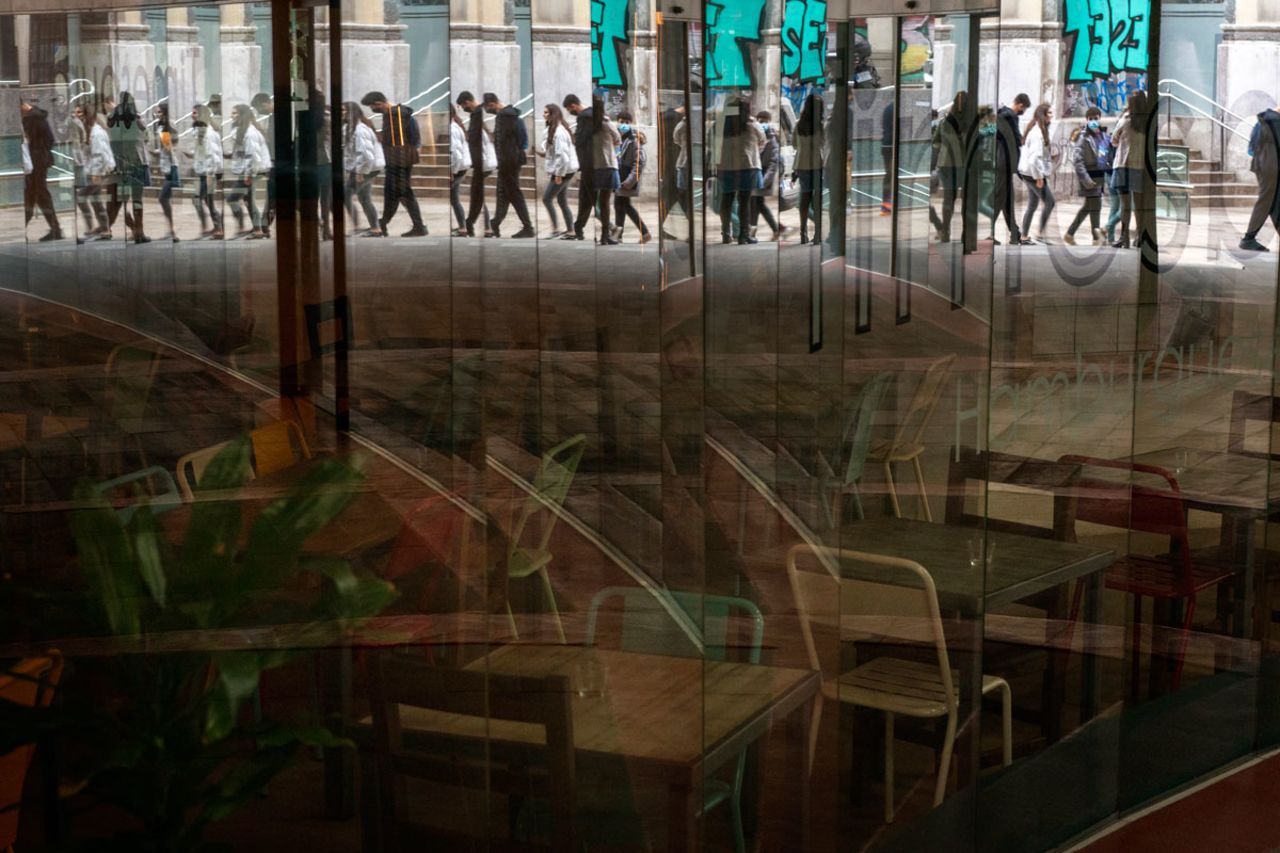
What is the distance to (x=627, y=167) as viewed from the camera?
2.44 m

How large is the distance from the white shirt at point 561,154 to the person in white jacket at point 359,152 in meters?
0.25

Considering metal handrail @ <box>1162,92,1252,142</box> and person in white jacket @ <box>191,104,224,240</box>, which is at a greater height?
metal handrail @ <box>1162,92,1252,142</box>

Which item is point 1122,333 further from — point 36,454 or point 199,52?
point 36,454

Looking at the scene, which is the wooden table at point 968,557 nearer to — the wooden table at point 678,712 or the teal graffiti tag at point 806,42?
the wooden table at point 678,712

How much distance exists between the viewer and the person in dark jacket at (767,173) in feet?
10.8

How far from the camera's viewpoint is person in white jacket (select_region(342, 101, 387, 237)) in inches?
89.6

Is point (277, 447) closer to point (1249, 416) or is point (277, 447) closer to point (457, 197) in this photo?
point (457, 197)

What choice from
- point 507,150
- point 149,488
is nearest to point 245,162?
point 507,150

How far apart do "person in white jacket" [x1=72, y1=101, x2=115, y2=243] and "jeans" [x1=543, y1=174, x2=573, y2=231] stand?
2.07 ft

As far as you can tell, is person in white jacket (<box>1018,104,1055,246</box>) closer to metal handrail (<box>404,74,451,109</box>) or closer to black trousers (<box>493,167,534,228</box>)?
black trousers (<box>493,167,534,228</box>)

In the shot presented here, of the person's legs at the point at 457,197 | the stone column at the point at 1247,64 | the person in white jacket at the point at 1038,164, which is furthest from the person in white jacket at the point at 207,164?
the stone column at the point at 1247,64

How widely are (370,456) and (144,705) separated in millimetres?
801

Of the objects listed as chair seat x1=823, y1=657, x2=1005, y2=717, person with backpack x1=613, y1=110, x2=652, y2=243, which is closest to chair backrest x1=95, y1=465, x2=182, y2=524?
person with backpack x1=613, y1=110, x2=652, y2=243

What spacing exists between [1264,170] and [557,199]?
48.2 inches
